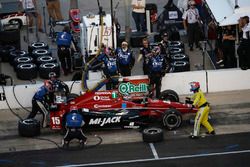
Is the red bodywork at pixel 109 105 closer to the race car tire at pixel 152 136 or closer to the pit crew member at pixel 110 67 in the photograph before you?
the race car tire at pixel 152 136

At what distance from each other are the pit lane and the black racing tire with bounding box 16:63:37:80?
18.8ft

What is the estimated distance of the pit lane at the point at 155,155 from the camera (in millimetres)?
18781

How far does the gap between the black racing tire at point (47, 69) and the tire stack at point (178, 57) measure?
368 cm

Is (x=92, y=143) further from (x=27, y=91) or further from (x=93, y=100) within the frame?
(x=27, y=91)

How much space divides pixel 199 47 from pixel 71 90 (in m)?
5.77

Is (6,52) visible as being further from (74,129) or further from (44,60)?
(74,129)

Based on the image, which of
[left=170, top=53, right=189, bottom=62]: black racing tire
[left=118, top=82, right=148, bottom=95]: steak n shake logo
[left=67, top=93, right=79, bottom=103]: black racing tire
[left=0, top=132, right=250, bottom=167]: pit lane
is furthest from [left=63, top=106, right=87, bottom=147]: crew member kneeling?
[left=170, top=53, right=189, bottom=62]: black racing tire

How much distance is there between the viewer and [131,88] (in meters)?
21.7

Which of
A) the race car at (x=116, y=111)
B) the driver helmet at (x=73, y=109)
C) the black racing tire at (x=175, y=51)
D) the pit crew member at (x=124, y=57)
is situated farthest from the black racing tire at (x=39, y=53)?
the driver helmet at (x=73, y=109)

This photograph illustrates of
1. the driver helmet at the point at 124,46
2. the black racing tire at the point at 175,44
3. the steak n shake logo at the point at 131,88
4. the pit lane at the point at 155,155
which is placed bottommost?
the pit lane at the point at 155,155

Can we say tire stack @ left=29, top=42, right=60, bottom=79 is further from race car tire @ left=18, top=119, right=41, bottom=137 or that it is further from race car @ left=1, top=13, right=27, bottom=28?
race car tire @ left=18, top=119, right=41, bottom=137

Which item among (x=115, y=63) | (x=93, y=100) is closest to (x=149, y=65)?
(x=115, y=63)

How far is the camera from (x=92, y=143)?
2036 cm

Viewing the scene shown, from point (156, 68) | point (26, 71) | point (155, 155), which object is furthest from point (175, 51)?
point (155, 155)
